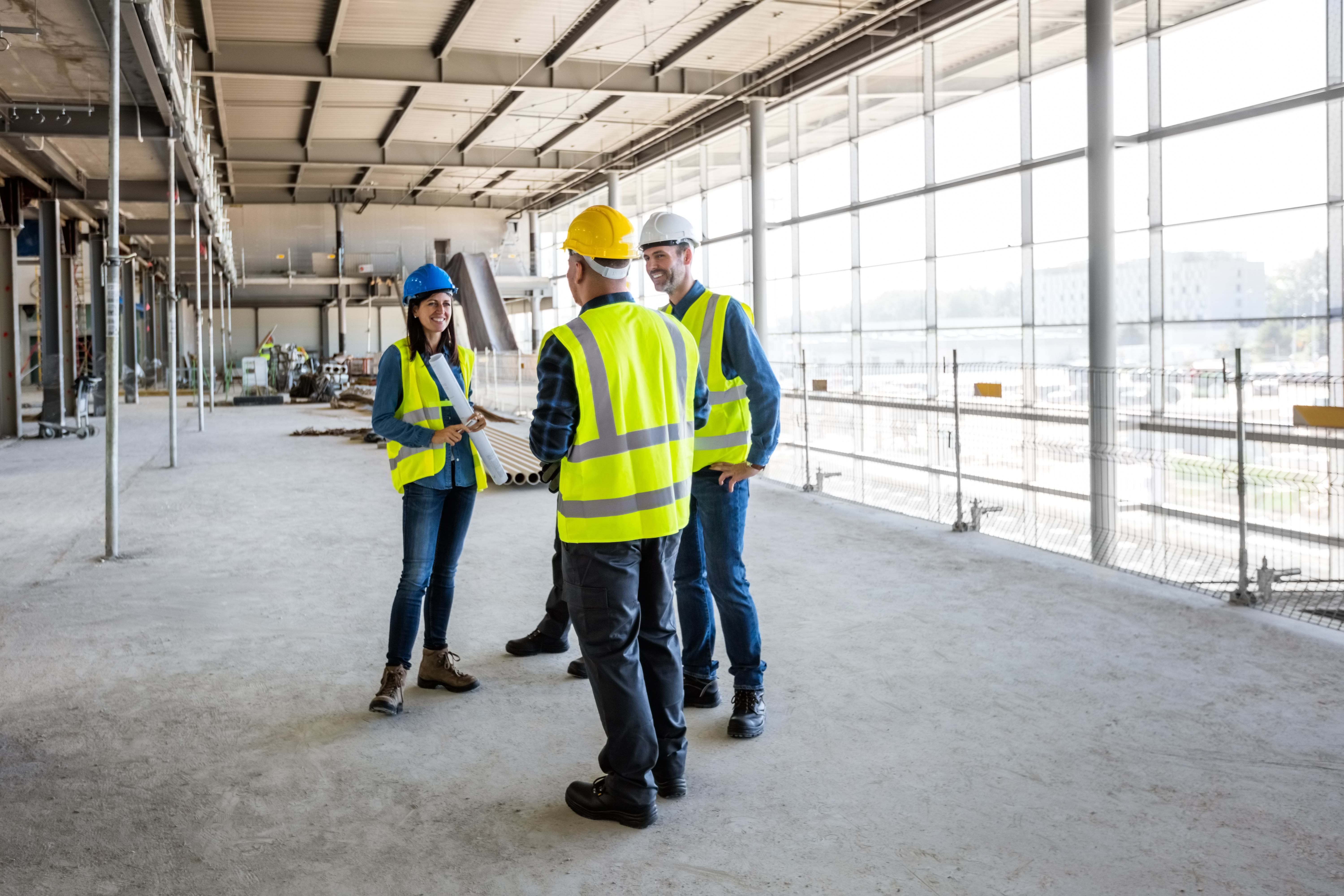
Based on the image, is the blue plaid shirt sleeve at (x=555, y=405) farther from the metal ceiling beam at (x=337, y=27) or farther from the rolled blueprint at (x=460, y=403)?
the metal ceiling beam at (x=337, y=27)

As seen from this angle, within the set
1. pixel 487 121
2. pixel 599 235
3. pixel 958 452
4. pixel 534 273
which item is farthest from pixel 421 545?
pixel 534 273

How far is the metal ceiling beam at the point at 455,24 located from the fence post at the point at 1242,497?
14625 millimetres

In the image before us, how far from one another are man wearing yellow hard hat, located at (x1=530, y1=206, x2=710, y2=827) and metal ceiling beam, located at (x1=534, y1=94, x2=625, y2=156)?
815 inches

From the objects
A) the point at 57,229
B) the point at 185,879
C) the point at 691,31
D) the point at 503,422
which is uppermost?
the point at 691,31

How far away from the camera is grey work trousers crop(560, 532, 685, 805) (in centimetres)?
350

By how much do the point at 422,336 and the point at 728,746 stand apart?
2168 millimetres

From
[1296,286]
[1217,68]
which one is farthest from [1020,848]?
[1217,68]

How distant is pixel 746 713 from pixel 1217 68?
499 inches

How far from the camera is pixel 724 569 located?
14.5 ft

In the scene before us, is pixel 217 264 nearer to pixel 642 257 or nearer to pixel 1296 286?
pixel 1296 286

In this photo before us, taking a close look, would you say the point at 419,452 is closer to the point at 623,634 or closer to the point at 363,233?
the point at 623,634

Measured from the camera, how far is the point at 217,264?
3325cm

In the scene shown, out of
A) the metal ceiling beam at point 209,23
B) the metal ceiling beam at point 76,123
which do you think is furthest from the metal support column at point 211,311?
the metal ceiling beam at point 76,123

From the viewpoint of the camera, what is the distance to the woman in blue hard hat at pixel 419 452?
4.61 meters
